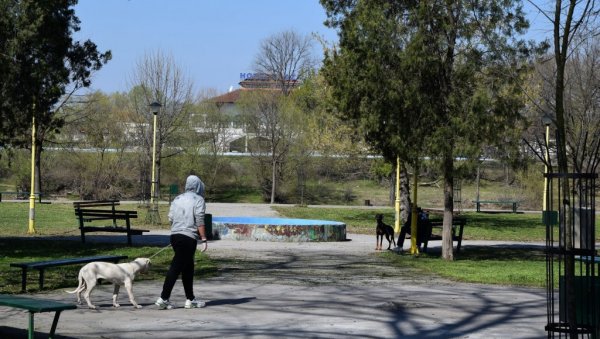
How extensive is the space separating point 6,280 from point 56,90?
6634 millimetres

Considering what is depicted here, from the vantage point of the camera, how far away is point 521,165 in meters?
19.8

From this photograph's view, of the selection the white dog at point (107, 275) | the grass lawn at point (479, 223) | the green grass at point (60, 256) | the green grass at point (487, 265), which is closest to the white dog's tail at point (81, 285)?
the white dog at point (107, 275)

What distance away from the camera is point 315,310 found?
11.2 metres

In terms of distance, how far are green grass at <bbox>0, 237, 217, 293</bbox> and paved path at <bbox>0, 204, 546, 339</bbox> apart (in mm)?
766

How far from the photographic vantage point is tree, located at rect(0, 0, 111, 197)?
1816 centimetres

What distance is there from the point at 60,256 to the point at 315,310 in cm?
892

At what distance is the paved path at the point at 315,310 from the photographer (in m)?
9.64

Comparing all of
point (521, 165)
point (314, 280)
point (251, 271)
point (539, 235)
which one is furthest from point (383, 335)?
point (539, 235)

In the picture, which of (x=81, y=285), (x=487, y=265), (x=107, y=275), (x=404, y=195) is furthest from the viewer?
(x=404, y=195)

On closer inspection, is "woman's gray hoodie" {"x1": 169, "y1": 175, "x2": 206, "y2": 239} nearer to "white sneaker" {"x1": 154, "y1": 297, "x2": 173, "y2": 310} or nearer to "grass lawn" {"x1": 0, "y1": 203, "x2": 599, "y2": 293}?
"white sneaker" {"x1": 154, "y1": 297, "x2": 173, "y2": 310}

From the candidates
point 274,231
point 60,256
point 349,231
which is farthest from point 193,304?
point 349,231

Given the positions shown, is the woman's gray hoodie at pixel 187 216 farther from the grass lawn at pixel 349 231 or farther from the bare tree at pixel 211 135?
the bare tree at pixel 211 135

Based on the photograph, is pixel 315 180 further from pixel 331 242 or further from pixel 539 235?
pixel 331 242

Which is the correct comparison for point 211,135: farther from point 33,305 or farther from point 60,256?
point 33,305
